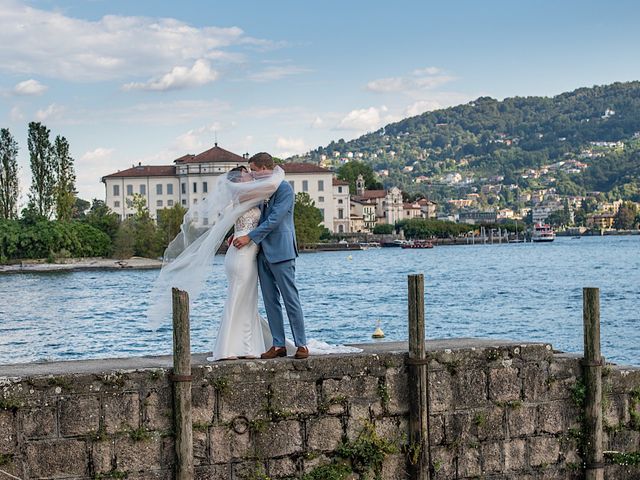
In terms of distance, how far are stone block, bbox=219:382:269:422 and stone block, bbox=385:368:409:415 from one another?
1.33m

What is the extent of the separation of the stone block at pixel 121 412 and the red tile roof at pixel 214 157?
175177mm

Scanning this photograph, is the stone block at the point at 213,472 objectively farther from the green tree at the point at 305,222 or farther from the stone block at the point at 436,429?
the green tree at the point at 305,222

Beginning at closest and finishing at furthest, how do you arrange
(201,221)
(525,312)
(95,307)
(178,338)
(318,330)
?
(178,338) < (201,221) < (318,330) < (525,312) < (95,307)

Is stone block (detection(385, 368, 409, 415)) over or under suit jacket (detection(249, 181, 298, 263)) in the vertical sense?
under

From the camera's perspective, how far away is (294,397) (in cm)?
1050

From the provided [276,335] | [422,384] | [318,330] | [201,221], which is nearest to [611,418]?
[422,384]

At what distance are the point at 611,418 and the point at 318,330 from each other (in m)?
32.4

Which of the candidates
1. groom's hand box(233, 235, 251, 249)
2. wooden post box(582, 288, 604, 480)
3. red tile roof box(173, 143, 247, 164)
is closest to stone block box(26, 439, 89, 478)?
groom's hand box(233, 235, 251, 249)

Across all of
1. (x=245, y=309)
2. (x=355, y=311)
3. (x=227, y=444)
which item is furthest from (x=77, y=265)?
(x=227, y=444)

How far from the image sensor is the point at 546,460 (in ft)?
38.5

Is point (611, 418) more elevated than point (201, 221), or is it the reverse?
point (201, 221)

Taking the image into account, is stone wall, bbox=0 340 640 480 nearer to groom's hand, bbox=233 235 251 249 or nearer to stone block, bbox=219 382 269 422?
stone block, bbox=219 382 269 422

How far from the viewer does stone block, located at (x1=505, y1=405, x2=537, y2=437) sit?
11.5 meters

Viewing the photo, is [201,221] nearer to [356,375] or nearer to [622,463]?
[356,375]
